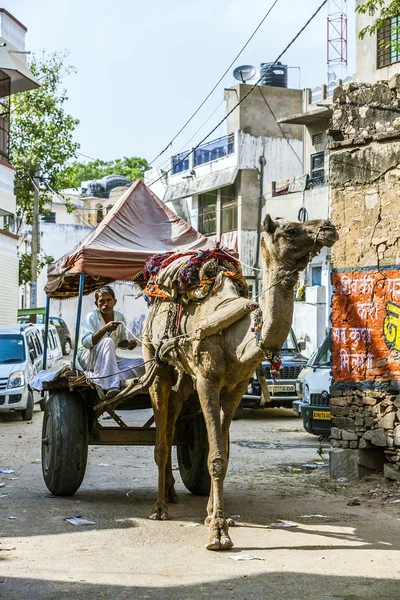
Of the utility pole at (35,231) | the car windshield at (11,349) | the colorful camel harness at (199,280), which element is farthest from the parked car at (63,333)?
the colorful camel harness at (199,280)

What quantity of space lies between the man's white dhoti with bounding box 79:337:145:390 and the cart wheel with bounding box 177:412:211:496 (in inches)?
34.9

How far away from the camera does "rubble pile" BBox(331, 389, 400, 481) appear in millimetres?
11086

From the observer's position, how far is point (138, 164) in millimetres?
69625

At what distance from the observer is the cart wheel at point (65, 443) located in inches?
389

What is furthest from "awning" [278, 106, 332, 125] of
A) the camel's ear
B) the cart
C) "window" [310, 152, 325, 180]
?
the camel's ear

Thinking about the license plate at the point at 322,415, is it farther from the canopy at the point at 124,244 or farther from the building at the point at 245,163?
the building at the point at 245,163

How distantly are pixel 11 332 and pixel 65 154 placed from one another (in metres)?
15.5

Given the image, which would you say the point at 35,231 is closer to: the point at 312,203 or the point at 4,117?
the point at 4,117

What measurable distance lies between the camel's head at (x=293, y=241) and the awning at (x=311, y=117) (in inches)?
1099

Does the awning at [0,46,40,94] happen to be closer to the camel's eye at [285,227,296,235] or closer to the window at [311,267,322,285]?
the window at [311,267,322,285]

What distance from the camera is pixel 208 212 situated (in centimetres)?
4428

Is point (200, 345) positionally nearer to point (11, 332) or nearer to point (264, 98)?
point (11, 332)

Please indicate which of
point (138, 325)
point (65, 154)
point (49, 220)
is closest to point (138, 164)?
point (49, 220)

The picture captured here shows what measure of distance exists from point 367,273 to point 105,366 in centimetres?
351
